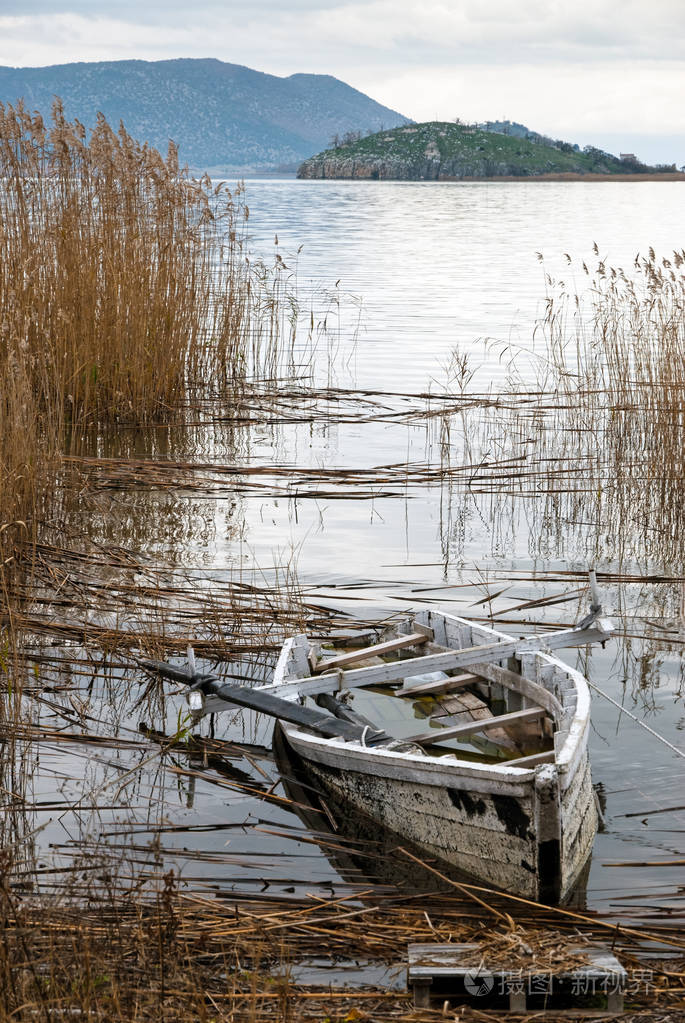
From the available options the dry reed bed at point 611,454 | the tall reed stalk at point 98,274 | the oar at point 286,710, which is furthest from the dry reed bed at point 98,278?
the dry reed bed at point 611,454

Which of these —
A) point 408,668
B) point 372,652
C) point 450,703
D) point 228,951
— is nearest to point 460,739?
point 450,703

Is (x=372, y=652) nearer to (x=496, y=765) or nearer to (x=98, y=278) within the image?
(x=496, y=765)

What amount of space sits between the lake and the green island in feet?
302

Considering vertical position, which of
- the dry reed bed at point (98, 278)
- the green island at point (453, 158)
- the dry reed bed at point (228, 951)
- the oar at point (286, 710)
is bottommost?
the dry reed bed at point (228, 951)

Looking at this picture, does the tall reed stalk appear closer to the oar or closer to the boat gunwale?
the oar

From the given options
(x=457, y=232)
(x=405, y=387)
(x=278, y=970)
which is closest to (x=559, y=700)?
(x=278, y=970)

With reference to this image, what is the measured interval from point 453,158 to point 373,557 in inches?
4228

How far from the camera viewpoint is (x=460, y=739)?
5184 millimetres

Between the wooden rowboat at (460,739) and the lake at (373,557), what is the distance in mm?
298

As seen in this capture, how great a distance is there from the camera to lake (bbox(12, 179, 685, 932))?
13.8 ft

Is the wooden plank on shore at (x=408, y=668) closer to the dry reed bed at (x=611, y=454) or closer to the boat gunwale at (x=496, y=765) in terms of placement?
the boat gunwale at (x=496, y=765)

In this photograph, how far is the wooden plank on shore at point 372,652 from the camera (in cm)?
544

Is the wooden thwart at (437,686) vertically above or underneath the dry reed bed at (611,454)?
underneath

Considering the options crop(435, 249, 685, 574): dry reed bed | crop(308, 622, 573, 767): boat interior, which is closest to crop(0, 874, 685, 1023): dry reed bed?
crop(308, 622, 573, 767): boat interior
